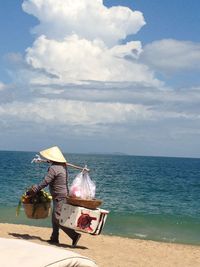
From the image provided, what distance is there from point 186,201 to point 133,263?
25.3m

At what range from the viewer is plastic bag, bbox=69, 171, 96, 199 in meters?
9.66

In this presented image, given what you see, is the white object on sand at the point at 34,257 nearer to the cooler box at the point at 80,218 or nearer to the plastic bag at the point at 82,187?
the cooler box at the point at 80,218

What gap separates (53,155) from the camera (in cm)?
988

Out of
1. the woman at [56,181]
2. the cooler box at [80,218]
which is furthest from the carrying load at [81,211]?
the woman at [56,181]

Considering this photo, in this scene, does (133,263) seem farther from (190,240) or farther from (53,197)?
(190,240)

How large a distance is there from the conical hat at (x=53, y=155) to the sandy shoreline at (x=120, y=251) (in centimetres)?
183

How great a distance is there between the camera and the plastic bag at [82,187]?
9.66 meters

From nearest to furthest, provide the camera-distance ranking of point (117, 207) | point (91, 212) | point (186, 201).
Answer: point (91, 212)
point (117, 207)
point (186, 201)

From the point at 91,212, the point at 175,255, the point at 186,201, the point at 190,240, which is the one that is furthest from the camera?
the point at 186,201

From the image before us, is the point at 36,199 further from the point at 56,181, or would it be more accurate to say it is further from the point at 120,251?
the point at 120,251

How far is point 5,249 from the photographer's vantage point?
445 cm

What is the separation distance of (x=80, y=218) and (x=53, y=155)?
135 cm

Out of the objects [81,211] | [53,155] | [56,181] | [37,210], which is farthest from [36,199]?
[81,211]

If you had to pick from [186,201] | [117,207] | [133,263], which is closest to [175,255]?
[133,263]
